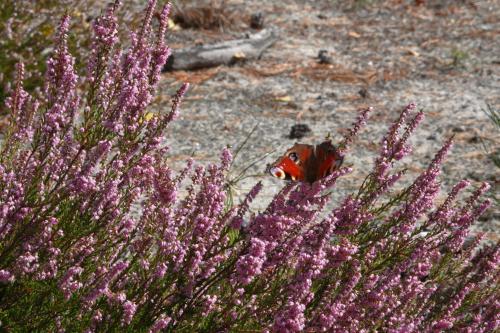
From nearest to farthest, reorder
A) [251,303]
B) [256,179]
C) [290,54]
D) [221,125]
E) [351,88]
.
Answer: [251,303] → [256,179] → [221,125] → [351,88] → [290,54]

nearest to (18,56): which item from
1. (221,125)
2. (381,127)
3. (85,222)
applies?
(221,125)

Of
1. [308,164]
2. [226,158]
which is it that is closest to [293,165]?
[308,164]

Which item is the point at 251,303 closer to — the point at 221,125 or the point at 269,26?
the point at 221,125

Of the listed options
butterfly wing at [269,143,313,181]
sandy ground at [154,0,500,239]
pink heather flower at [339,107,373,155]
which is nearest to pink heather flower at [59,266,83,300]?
butterfly wing at [269,143,313,181]

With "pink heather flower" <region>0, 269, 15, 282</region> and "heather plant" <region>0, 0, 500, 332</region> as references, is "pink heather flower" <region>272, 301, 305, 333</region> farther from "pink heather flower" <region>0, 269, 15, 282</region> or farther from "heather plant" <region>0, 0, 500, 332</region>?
"pink heather flower" <region>0, 269, 15, 282</region>

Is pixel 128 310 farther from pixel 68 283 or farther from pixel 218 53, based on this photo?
pixel 218 53

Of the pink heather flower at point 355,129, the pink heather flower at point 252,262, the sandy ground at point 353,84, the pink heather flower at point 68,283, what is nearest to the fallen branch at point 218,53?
the sandy ground at point 353,84
